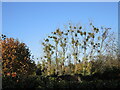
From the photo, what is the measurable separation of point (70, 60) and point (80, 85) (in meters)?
2.13

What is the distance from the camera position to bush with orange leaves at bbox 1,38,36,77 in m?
5.43

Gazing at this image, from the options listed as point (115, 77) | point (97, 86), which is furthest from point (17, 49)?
point (115, 77)

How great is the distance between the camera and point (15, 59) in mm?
5449

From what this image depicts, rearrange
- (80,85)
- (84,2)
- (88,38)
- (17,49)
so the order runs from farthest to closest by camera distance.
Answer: (88,38) → (17,49) → (84,2) → (80,85)

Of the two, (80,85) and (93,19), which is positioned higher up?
(93,19)

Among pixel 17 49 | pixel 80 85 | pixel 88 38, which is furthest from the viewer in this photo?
pixel 88 38

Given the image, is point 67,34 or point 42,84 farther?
point 67,34

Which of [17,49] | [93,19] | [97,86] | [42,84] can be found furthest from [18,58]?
[93,19]

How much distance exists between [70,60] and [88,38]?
0.94 m

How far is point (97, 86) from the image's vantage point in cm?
464

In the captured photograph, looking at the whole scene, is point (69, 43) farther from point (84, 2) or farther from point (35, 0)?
point (35, 0)

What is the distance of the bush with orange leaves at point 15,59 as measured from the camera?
214 inches

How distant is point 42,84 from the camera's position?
475cm

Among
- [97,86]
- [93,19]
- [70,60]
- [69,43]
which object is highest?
[93,19]
